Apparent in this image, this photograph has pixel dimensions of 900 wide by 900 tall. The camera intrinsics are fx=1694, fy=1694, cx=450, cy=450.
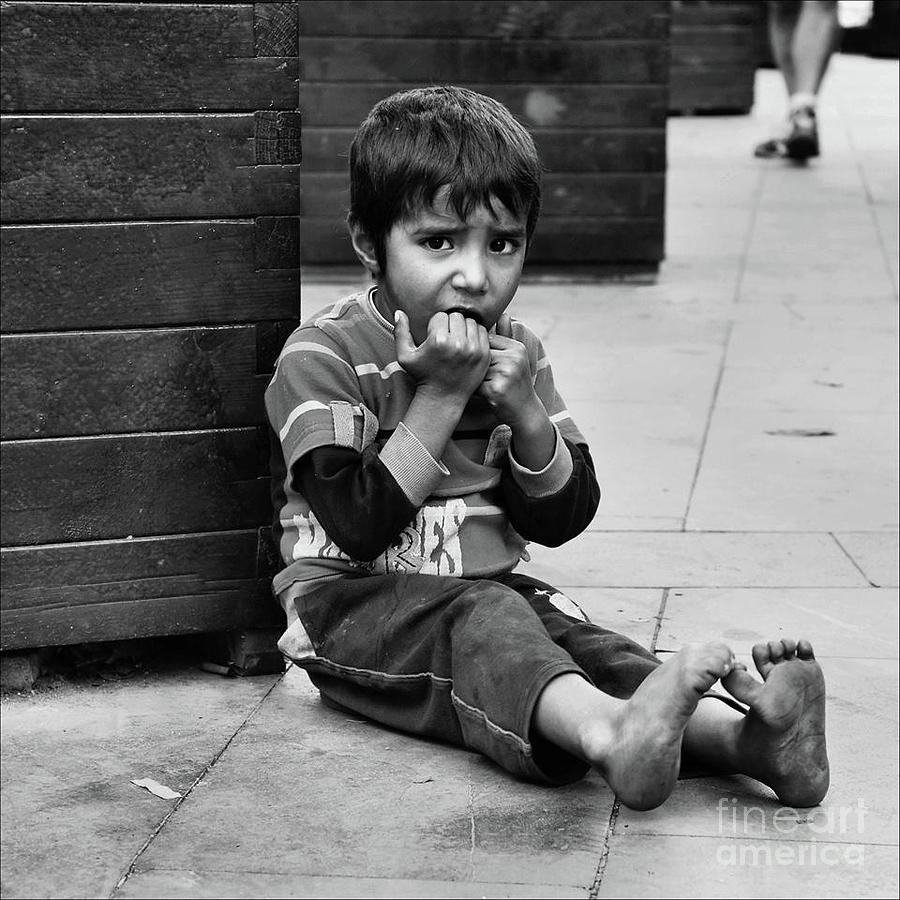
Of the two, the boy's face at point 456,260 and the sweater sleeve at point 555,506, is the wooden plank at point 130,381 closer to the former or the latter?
the boy's face at point 456,260

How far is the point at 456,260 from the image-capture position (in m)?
3.06

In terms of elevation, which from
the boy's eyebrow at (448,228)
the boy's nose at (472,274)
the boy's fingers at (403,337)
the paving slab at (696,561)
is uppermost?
the boy's eyebrow at (448,228)

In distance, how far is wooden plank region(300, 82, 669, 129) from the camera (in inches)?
317

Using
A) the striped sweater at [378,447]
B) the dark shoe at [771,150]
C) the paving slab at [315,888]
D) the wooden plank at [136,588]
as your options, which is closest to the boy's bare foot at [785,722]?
the paving slab at [315,888]

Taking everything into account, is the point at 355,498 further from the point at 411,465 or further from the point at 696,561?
the point at 696,561

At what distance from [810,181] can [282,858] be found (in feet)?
30.5

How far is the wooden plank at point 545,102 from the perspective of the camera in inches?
317

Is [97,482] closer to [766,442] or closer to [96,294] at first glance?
[96,294]

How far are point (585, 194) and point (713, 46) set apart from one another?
6.68 meters

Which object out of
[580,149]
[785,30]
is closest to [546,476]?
[580,149]

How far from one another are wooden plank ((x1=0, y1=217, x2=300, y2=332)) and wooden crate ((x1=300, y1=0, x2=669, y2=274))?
4716 mm

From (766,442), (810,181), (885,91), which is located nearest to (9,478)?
(766,442)

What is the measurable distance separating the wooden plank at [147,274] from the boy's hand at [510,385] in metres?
0.58

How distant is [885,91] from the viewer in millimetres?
15867
